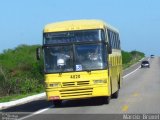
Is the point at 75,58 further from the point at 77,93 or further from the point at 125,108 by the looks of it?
the point at 125,108

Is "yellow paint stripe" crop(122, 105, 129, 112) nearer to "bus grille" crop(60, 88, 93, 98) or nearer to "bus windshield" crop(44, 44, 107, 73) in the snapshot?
"bus grille" crop(60, 88, 93, 98)

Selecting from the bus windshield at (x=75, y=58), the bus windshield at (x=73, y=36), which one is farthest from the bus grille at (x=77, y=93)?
the bus windshield at (x=73, y=36)

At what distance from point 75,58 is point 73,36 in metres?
0.92

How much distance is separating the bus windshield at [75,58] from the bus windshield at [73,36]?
9.9 inches

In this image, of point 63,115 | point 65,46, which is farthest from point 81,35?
point 63,115

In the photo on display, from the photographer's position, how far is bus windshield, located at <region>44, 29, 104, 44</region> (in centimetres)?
2198

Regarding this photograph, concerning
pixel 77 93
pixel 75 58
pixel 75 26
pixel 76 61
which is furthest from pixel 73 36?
pixel 77 93

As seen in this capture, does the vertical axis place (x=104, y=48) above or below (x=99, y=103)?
above

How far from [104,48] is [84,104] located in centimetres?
274

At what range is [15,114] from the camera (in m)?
20.2

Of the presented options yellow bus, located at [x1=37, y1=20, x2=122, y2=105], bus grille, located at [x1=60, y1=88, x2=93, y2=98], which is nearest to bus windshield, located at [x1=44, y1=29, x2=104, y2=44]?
yellow bus, located at [x1=37, y1=20, x2=122, y2=105]

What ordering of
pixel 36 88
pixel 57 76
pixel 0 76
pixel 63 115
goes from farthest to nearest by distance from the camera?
pixel 0 76 < pixel 36 88 < pixel 57 76 < pixel 63 115

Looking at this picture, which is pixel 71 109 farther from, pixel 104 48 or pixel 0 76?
pixel 0 76

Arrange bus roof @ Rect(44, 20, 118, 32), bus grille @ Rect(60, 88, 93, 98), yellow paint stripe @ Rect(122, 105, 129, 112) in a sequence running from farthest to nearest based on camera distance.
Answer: bus roof @ Rect(44, 20, 118, 32) < bus grille @ Rect(60, 88, 93, 98) < yellow paint stripe @ Rect(122, 105, 129, 112)
